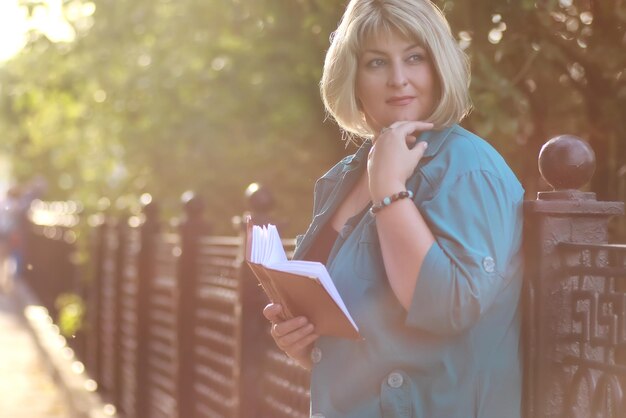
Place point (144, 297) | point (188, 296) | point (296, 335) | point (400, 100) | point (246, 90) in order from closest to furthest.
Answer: point (400, 100)
point (296, 335)
point (188, 296)
point (246, 90)
point (144, 297)

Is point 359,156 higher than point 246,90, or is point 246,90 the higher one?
point 246,90

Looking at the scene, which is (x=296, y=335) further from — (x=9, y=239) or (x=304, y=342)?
(x=9, y=239)

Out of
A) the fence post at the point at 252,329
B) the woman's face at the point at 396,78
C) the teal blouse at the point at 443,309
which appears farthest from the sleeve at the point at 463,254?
the fence post at the point at 252,329

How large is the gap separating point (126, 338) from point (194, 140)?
5.97ft

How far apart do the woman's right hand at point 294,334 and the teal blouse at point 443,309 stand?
0.14 feet

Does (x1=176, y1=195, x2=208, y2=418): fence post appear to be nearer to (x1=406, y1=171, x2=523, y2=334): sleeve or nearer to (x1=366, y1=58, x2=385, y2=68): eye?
(x1=366, y1=58, x2=385, y2=68): eye

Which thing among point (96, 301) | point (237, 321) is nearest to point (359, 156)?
point (237, 321)

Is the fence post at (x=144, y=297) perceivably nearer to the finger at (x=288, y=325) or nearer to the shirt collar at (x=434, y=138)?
the finger at (x=288, y=325)

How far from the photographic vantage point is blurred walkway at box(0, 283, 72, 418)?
9.80 m

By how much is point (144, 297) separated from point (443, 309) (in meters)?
5.93

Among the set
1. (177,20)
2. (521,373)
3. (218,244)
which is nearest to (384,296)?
(521,373)

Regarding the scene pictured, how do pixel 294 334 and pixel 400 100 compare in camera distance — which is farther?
pixel 294 334

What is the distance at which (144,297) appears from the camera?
7898 mm

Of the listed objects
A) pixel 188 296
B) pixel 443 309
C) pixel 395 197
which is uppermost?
pixel 395 197
